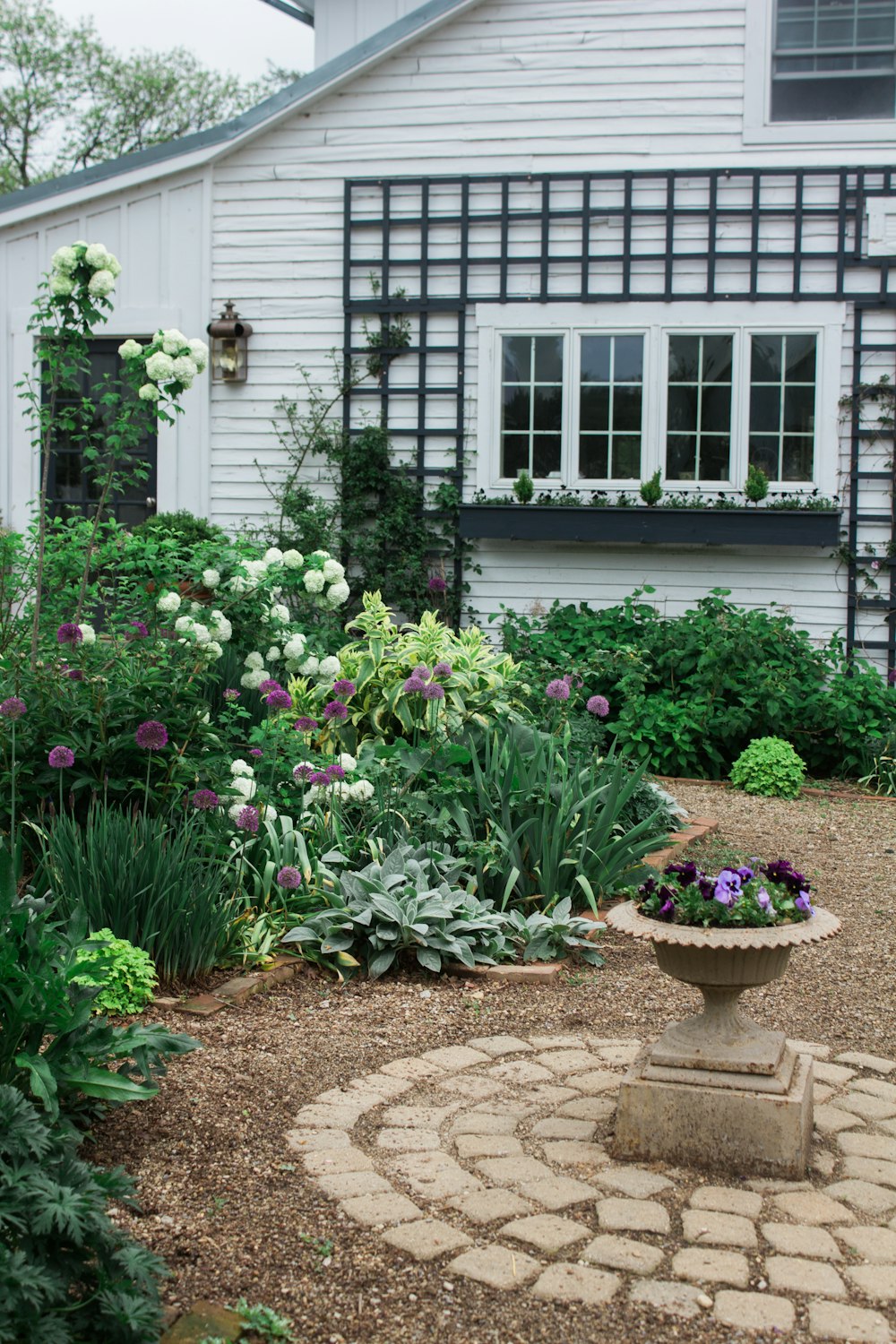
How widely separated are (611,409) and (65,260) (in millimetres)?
4871

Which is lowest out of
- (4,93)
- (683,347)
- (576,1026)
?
(576,1026)

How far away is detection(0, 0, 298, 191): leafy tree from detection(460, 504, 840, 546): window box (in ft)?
70.1

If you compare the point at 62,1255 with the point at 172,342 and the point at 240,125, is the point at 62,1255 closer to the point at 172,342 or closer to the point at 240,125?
the point at 172,342

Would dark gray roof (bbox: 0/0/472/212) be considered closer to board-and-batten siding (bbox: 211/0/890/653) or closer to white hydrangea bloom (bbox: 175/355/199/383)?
board-and-batten siding (bbox: 211/0/890/653)

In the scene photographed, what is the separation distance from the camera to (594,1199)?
2.66 meters

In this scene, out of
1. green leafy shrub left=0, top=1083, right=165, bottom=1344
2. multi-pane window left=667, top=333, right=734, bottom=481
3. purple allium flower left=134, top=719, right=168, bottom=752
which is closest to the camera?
green leafy shrub left=0, top=1083, right=165, bottom=1344

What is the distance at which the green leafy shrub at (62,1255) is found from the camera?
1929 mm

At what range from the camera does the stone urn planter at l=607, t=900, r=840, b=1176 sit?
2754 mm

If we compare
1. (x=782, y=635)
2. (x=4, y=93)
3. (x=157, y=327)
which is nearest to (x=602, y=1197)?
(x=782, y=635)

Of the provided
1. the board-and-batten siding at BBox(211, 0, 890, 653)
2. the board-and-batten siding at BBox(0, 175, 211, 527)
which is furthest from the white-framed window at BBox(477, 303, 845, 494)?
the board-and-batten siding at BBox(0, 175, 211, 527)

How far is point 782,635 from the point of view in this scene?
8383 millimetres

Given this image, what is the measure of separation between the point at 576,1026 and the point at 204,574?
2.73 m

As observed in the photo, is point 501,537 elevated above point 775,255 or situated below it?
below

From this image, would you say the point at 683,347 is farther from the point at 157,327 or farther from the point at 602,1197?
the point at 602,1197
